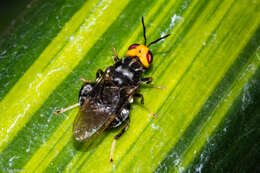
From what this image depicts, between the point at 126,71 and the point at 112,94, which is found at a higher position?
the point at 126,71

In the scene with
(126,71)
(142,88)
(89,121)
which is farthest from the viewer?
(142,88)

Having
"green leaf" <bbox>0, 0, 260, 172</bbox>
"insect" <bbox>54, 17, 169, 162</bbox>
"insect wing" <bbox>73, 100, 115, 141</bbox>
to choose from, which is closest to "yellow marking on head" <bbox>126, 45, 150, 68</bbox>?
"insect" <bbox>54, 17, 169, 162</bbox>

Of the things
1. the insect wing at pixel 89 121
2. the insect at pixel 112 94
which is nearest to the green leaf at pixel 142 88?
the insect at pixel 112 94

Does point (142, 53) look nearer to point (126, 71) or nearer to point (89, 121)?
point (126, 71)

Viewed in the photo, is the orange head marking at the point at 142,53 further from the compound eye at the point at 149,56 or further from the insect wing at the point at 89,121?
the insect wing at the point at 89,121

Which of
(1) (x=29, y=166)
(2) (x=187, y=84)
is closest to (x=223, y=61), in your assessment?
(2) (x=187, y=84)

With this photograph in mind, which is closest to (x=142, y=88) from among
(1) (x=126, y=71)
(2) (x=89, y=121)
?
(1) (x=126, y=71)
